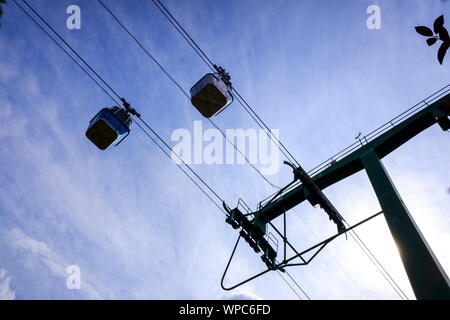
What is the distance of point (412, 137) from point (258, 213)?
6.22 metres

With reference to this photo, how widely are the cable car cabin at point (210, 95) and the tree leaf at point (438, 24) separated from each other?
7.02m

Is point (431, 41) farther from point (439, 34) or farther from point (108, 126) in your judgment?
point (108, 126)

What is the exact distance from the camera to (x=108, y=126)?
926cm

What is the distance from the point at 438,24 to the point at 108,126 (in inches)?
353

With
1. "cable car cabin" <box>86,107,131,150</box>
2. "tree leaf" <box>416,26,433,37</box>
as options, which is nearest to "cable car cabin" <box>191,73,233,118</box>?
"cable car cabin" <box>86,107,131,150</box>

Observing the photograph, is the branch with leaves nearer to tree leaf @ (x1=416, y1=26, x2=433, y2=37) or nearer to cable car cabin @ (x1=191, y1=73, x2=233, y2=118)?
tree leaf @ (x1=416, y1=26, x2=433, y2=37)

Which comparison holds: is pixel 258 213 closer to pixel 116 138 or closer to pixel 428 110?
pixel 116 138

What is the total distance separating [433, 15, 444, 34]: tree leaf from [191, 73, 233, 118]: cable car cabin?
702cm

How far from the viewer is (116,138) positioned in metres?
9.61

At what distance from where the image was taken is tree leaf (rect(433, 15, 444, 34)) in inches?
91.5
